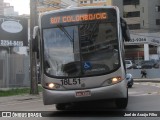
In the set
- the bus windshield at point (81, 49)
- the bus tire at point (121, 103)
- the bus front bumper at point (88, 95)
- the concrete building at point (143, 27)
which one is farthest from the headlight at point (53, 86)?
the concrete building at point (143, 27)

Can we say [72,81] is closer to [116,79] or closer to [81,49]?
[81,49]

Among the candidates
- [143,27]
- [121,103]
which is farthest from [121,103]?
[143,27]

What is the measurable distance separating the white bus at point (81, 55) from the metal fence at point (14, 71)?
682 inches

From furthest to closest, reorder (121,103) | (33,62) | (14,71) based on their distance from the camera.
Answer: (14,71) → (33,62) → (121,103)

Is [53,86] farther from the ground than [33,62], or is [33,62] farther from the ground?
[53,86]

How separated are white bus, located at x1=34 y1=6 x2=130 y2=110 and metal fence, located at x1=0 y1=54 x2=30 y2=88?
56.8ft

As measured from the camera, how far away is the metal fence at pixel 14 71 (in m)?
30.4

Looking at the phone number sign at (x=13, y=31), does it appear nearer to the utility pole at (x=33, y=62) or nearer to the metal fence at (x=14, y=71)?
the metal fence at (x=14, y=71)

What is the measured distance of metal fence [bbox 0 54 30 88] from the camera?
3038 centimetres

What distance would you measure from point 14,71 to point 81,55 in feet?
62.0

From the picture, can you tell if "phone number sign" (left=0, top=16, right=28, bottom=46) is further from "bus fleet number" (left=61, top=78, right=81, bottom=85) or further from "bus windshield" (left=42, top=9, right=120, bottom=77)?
"bus fleet number" (left=61, top=78, right=81, bottom=85)

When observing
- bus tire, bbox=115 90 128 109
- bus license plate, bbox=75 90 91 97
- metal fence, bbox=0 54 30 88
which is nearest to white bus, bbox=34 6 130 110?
bus license plate, bbox=75 90 91 97

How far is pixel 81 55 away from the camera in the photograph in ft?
42.5

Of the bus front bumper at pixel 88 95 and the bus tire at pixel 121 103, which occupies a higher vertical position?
the bus front bumper at pixel 88 95
